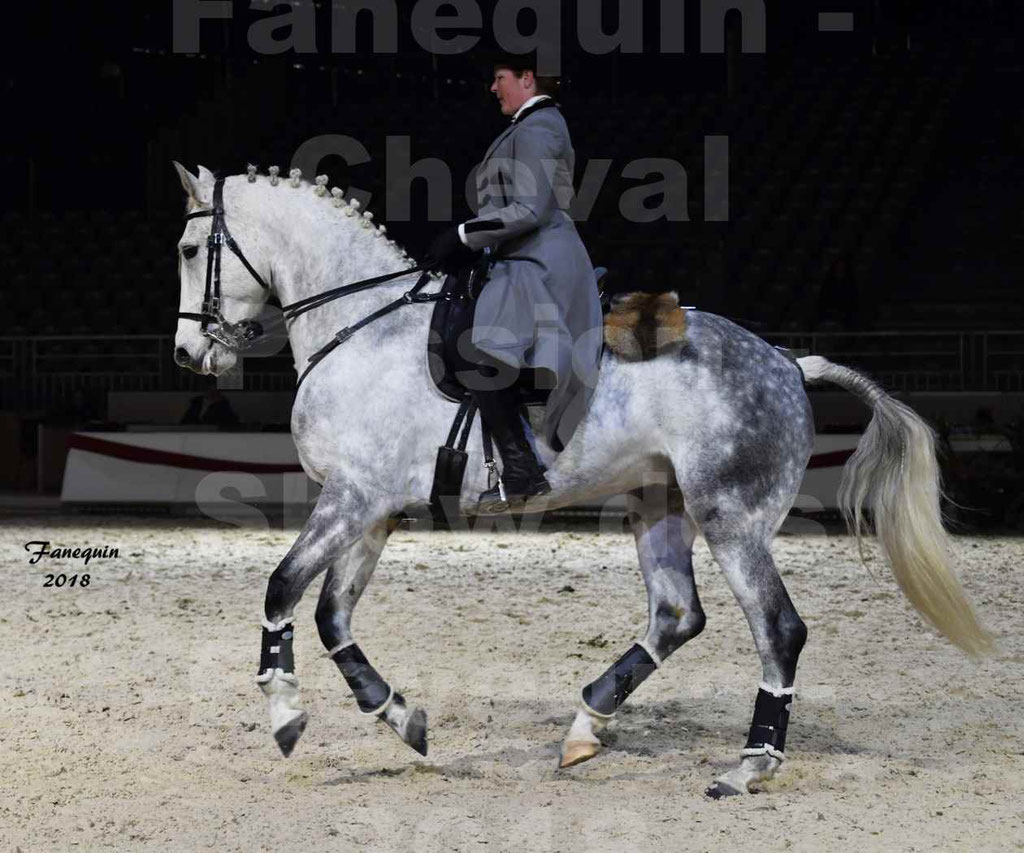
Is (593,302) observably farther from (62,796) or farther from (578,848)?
(62,796)

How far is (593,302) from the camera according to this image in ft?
13.9

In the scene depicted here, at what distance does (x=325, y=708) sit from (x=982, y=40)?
1733 cm

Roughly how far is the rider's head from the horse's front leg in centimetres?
133

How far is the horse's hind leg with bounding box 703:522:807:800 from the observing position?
405cm

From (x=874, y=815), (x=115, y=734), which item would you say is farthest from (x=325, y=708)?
(x=874, y=815)

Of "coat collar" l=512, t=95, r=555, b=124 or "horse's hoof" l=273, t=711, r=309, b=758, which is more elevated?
"coat collar" l=512, t=95, r=555, b=124

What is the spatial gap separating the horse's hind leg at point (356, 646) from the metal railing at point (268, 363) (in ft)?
24.3

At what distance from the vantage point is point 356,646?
4199 mm

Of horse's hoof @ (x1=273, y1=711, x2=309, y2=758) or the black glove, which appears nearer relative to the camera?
horse's hoof @ (x1=273, y1=711, x2=309, y2=758)

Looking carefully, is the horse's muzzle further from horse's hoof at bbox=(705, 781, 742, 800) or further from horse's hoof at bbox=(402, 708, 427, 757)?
horse's hoof at bbox=(705, 781, 742, 800)

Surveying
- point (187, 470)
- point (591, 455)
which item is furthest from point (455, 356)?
point (187, 470)

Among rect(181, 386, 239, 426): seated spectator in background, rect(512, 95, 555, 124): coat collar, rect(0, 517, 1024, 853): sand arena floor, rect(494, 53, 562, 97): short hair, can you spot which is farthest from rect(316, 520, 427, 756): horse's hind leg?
rect(181, 386, 239, 426): seated spectator in background

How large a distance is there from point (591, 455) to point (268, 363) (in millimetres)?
10114

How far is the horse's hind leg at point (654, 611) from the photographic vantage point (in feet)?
14.0
